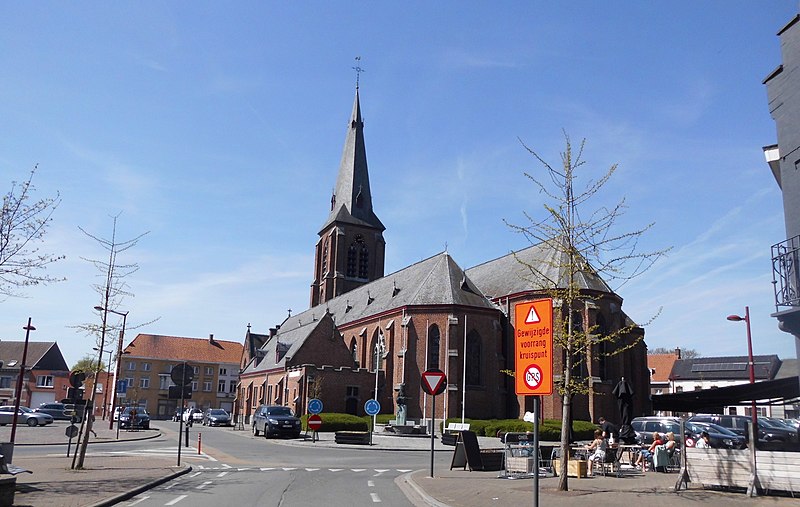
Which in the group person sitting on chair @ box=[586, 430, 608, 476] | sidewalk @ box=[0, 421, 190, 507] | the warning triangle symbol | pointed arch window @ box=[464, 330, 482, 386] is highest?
pointed arch window @ box=[464, 330, 482, 386]

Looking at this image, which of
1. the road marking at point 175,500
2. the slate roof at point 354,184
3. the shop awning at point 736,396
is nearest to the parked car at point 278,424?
the shop awning at point 736,396

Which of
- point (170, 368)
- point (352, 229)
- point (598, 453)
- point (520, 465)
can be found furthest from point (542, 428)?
point (170, 368)

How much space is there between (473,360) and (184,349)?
56.4 meters

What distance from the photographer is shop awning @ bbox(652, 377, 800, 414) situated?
1492 centimetres

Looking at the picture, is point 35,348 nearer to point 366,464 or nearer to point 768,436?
point 366,464

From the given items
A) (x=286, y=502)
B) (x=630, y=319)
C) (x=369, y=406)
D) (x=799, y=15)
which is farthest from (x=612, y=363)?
(x=286, y=502)

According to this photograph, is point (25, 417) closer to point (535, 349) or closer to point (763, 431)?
point (763, 431)

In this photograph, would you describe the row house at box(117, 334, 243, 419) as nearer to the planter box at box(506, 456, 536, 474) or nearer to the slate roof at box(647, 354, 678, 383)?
the slate roof at box(647, 354, 678, 383)

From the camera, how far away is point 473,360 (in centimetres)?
4784

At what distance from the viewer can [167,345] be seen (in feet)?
296

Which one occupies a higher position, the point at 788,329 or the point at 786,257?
the point at 786,257

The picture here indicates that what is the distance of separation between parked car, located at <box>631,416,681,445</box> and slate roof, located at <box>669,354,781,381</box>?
193 ft

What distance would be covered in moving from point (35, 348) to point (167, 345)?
15.8 meters

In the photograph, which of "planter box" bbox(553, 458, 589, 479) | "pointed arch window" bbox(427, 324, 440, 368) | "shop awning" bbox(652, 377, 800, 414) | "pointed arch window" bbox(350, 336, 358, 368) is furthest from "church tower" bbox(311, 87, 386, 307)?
"shop awning" bbox(652, 377, 800, 414)
